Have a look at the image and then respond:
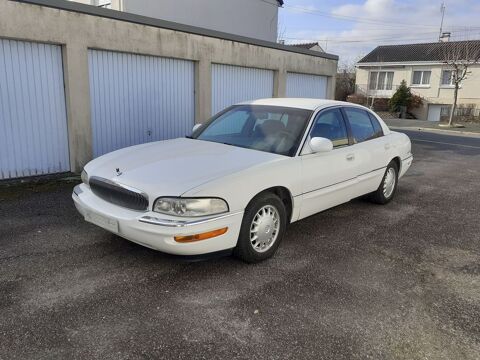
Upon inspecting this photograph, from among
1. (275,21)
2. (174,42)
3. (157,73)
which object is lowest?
(157,73)

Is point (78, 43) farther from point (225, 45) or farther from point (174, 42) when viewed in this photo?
point (225, 45)


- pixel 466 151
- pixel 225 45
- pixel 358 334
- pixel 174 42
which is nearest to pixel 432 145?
pixel 466 151

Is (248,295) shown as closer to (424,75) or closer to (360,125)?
(360,125)

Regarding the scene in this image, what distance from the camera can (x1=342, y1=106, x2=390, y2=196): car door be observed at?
535cm

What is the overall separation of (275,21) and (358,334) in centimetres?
1827

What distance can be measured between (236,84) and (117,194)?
7452 millimetres

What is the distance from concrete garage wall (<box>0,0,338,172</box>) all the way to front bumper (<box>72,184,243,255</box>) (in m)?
4.22

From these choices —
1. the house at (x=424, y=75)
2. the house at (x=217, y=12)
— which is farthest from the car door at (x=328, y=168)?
the house at (x=424, y=75)

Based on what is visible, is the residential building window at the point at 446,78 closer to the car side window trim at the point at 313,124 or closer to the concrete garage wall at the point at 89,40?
the concrete garage wall at the point at 89,40

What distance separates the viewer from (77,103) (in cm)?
→ 734

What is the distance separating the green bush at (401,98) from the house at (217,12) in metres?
16.6

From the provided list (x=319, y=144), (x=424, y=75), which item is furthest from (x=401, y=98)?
(x=319, y=144)

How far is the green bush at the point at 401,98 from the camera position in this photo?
32125 millimetres

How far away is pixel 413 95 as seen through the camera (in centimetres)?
3316
